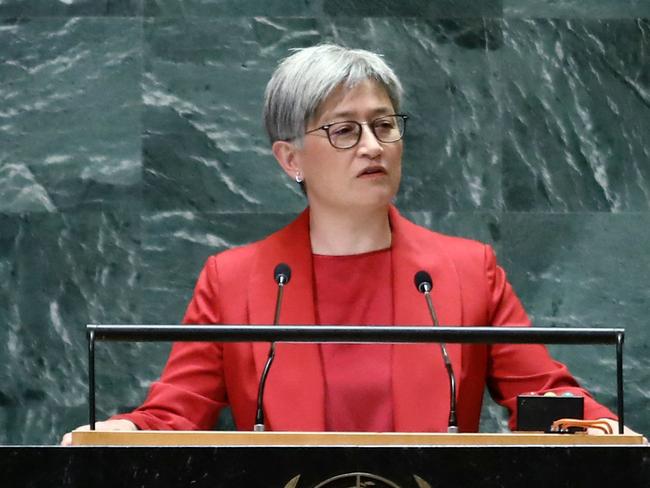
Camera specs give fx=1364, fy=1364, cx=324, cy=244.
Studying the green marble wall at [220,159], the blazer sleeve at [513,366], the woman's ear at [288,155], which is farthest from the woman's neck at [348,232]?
the green marble wall at [220,159]

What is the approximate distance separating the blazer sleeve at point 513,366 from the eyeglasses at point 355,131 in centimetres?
46

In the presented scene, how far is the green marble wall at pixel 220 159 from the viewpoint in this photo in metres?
4.57

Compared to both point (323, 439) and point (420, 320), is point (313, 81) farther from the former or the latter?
point (323, 439)

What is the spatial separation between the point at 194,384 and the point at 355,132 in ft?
2.54

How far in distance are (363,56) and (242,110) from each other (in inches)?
40.4

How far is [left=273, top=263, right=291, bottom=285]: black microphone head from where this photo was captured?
11.0 feet

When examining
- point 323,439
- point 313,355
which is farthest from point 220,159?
point 323,439

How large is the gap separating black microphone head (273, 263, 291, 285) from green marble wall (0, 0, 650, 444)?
120 cm

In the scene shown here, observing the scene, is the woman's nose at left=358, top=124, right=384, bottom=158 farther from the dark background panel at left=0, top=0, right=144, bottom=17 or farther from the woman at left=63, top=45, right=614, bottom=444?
the dark background panel at left=0, top=0, right=144, bottom=17

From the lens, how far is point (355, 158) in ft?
11.6

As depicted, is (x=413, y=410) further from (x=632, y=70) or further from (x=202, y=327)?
(x=632, y=70)
